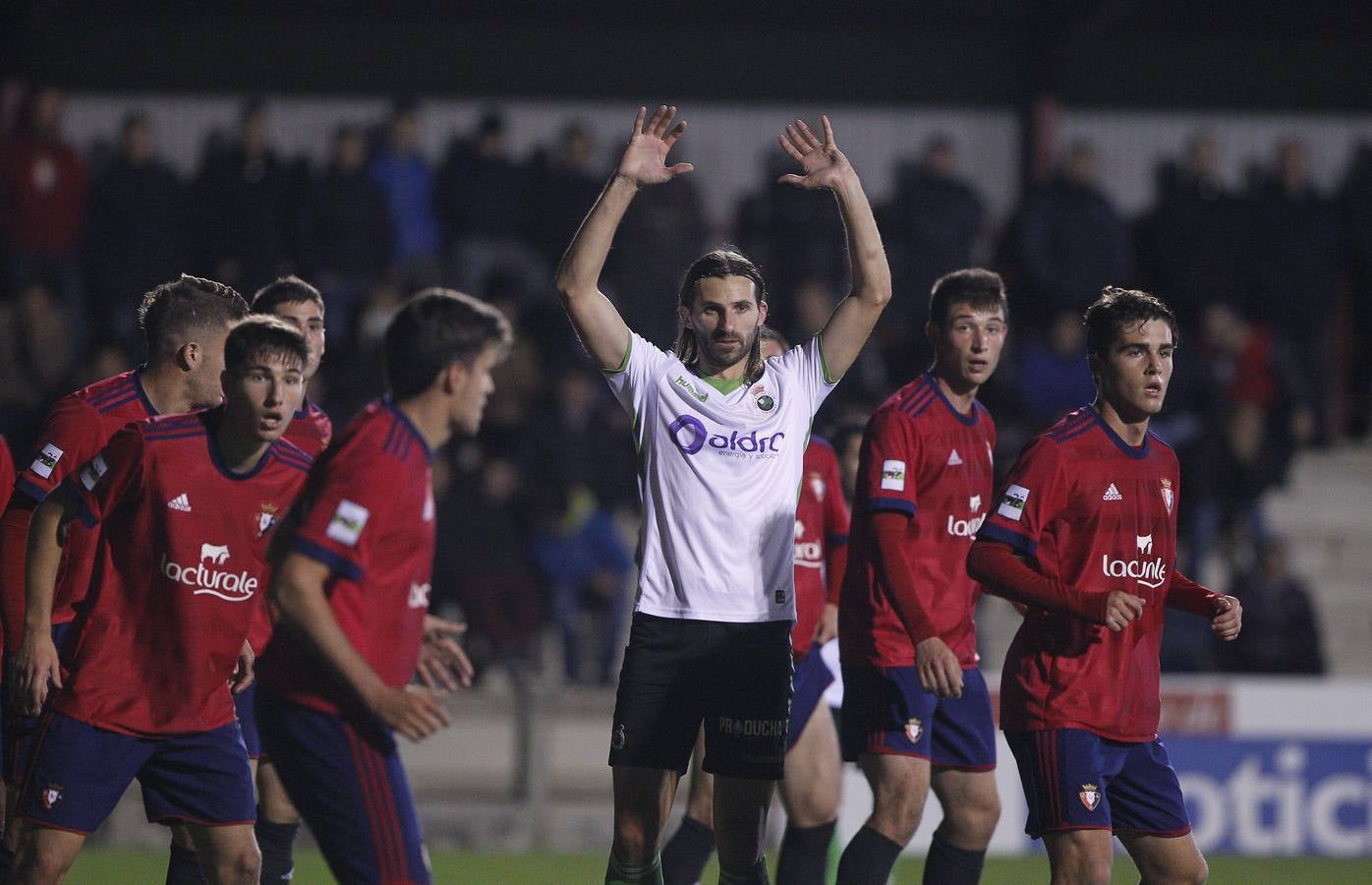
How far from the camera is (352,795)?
4398 mm

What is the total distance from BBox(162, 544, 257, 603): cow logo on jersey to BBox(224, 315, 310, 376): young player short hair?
561 millimetres

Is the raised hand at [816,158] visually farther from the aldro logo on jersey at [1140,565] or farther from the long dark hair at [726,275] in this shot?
the aldro logo on jersey at [1140,565]

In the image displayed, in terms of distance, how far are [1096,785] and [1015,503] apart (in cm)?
90

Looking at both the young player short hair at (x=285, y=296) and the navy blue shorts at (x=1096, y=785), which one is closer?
the navy blue shorts at (x=1096, y=785)

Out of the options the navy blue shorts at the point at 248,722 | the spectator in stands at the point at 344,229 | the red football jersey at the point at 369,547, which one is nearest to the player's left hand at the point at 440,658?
the red football jersey at the point at 369,547

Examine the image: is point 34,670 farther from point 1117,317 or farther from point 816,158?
point 1117,317

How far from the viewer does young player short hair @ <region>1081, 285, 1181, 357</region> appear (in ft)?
18.4

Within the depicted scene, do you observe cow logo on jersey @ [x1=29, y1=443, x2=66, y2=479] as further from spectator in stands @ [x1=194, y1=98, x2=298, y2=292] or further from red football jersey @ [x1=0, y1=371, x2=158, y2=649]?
spectator in stands @ [x1=194, y1=98, x2=298, y2=292]

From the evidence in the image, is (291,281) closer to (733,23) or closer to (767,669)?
(767,669)

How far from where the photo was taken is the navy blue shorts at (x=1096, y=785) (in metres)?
5.38

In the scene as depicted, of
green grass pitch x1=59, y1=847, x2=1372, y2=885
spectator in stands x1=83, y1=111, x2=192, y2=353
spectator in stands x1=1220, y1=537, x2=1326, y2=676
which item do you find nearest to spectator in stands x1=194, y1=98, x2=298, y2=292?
spectator in stands x1=83, y1=111, x2=192, y2=353

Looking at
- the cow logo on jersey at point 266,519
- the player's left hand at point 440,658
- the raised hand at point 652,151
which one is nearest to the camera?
the player's left hand at point 440,658

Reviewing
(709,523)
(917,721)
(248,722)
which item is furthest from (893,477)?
(248,722)

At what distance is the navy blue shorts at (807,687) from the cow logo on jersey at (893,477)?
3.99 feet
